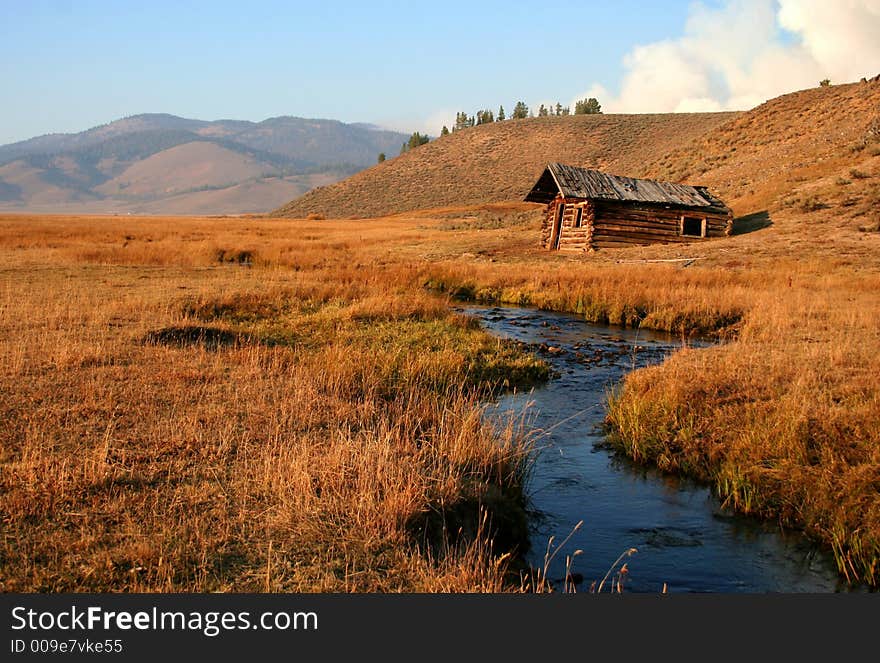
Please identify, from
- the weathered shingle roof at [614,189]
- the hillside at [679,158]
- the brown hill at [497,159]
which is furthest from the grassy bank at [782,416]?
the brown hill at [497,159]

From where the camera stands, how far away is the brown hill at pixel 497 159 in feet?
333

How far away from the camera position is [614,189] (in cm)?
3644

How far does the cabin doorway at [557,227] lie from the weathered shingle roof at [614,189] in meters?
1.23

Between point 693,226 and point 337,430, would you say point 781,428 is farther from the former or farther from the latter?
point 693,226

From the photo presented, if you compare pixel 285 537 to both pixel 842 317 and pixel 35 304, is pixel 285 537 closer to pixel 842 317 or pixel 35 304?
pixel 35 304

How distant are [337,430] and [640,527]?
3.47 m

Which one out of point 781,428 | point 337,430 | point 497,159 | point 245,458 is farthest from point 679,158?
point 245,458

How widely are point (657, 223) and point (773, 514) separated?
3125 cm

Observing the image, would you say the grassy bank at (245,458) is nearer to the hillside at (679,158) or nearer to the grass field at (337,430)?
the grass field at (337,430)

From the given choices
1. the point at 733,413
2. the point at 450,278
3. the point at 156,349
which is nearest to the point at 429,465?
the point at 733,413

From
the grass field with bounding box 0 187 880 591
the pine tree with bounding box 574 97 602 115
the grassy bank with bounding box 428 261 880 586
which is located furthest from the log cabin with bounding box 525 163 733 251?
the pine tree with bounding box 574 97 602 115

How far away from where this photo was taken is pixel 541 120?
431 feet

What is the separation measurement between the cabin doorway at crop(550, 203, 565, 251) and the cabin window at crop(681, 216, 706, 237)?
20.8 feet

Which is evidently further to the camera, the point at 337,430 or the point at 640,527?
the point at 337,430
